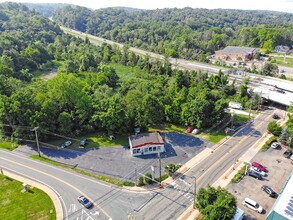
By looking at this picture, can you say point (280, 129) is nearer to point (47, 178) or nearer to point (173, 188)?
point (173, 188)

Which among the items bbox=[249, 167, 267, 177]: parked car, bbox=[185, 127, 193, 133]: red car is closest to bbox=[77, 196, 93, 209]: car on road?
bbox=[249, 167, 267, 177]: parked car

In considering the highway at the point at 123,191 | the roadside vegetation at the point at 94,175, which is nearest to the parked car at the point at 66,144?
the roadside vegetation at the point at 94,175

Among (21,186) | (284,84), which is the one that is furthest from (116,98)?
(284,84)

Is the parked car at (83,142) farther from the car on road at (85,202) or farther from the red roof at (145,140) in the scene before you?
the car on road at (85,202)

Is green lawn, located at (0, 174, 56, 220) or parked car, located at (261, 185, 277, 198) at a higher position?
parked car, located at (261, 185, 277, 198)

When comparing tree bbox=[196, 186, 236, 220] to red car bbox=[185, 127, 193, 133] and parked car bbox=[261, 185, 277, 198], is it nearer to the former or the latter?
parked car bbox=[261, 185, 277, 198]

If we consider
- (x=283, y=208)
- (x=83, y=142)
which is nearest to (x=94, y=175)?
(x=83, y=142)

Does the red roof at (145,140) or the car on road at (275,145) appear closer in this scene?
the red roof at (145,140)

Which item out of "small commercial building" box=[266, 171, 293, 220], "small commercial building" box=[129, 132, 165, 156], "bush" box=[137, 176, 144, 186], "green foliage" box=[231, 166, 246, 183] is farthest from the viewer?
"small commercial building" box=[129, 132, 165, 156]
